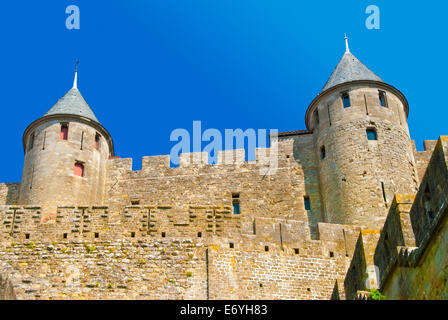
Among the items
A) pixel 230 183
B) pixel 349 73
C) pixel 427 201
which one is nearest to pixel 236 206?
pixel 230 183

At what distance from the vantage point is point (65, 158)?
2545 centimetres

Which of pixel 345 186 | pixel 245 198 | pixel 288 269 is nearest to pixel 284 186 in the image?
pixel 245 198

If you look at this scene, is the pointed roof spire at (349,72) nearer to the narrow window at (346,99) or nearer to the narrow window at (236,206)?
the narrow window at (346,99)

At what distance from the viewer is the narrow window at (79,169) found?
83.9 ft

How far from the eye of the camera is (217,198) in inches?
1029

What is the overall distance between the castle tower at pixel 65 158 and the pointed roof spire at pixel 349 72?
9.34 metres

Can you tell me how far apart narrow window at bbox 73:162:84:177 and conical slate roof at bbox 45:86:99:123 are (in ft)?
6.95

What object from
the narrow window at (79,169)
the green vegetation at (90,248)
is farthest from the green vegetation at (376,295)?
the narrow window at (79,169)

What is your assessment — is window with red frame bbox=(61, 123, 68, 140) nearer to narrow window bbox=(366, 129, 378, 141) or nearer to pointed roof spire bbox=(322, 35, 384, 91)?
pointed roof spire bbox=(322, 35, 384, 91)

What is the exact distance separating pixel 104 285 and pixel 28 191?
312 inches

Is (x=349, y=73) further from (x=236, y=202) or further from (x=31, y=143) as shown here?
(x=31, y=143)

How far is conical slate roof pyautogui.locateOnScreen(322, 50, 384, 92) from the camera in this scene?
26172 millimetres

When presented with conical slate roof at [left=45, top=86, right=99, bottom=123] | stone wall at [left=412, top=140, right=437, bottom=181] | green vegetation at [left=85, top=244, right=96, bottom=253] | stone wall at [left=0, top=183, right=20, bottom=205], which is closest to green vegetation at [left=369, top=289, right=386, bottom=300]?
green vegetation at [left=85, top=244, right=96, bottom=253]
